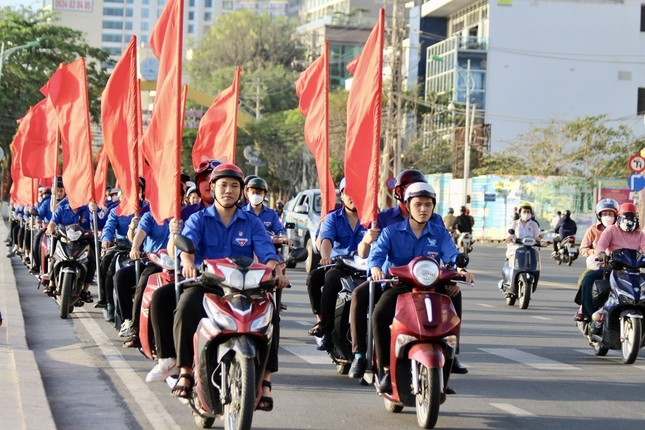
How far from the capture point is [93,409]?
9.23 meters

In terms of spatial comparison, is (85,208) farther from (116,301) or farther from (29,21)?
(29,21)

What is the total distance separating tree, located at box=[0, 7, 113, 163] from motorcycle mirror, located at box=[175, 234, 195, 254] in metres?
50.7

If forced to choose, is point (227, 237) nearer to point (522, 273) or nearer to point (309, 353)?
point (309, 353)

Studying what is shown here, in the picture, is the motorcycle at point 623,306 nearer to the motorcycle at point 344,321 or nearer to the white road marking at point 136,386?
the motorcycle at point 344,321

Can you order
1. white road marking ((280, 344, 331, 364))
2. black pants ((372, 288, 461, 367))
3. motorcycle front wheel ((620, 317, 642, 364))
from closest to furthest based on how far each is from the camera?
black pants ((372, 288, 461, 367)) → white road marking ((280, 344, 331, 364)) → motorcycle front wheel ((620, 317, 642, 364))

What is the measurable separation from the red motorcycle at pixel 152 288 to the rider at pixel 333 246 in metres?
2.17

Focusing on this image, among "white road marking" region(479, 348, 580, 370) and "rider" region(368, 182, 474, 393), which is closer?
"rider" region(368, 182, 474, 393)

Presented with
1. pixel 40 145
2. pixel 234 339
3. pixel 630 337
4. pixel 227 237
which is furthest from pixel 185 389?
pixel 40 145

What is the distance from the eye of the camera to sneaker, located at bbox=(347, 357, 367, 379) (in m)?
9.91

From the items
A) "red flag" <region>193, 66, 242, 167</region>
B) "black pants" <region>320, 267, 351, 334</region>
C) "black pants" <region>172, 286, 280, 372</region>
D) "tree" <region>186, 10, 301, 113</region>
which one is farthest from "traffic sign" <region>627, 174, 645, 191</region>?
"tree" <region>186, 10, 301, 113</region>

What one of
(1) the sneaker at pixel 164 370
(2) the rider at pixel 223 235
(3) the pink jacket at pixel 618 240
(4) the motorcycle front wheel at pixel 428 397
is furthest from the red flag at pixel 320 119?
(4) the motorcycle front wheel at pixel 428 397

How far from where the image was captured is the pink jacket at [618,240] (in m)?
13.4

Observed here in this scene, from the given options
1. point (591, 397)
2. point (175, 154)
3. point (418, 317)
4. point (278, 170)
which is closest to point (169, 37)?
point (175, 154)

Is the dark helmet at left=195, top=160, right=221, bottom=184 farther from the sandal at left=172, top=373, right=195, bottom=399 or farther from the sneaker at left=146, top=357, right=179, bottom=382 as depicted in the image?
the sandal at left=172, top=373, right=195, bottom=399
